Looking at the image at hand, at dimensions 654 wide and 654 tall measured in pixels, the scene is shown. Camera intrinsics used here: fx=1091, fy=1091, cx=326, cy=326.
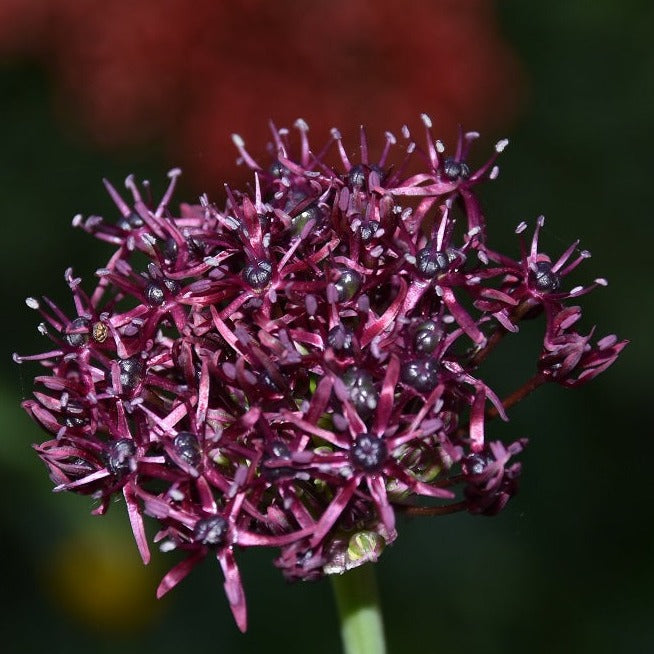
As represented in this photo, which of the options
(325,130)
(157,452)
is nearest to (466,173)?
(157,452)

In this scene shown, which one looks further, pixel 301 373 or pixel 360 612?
pixel 360 612

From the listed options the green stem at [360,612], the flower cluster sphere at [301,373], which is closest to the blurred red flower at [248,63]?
the flower cluster sphere at [301,373]

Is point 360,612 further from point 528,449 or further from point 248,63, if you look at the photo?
point 528,449

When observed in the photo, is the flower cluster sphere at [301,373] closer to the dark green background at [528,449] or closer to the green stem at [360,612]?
the green stem at [360,612]

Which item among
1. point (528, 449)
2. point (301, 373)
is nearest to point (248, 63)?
point (528, 449)

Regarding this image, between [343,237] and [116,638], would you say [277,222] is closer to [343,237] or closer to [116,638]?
[343,237]

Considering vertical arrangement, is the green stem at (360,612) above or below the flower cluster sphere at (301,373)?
below

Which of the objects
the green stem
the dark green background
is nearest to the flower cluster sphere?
the green stem
